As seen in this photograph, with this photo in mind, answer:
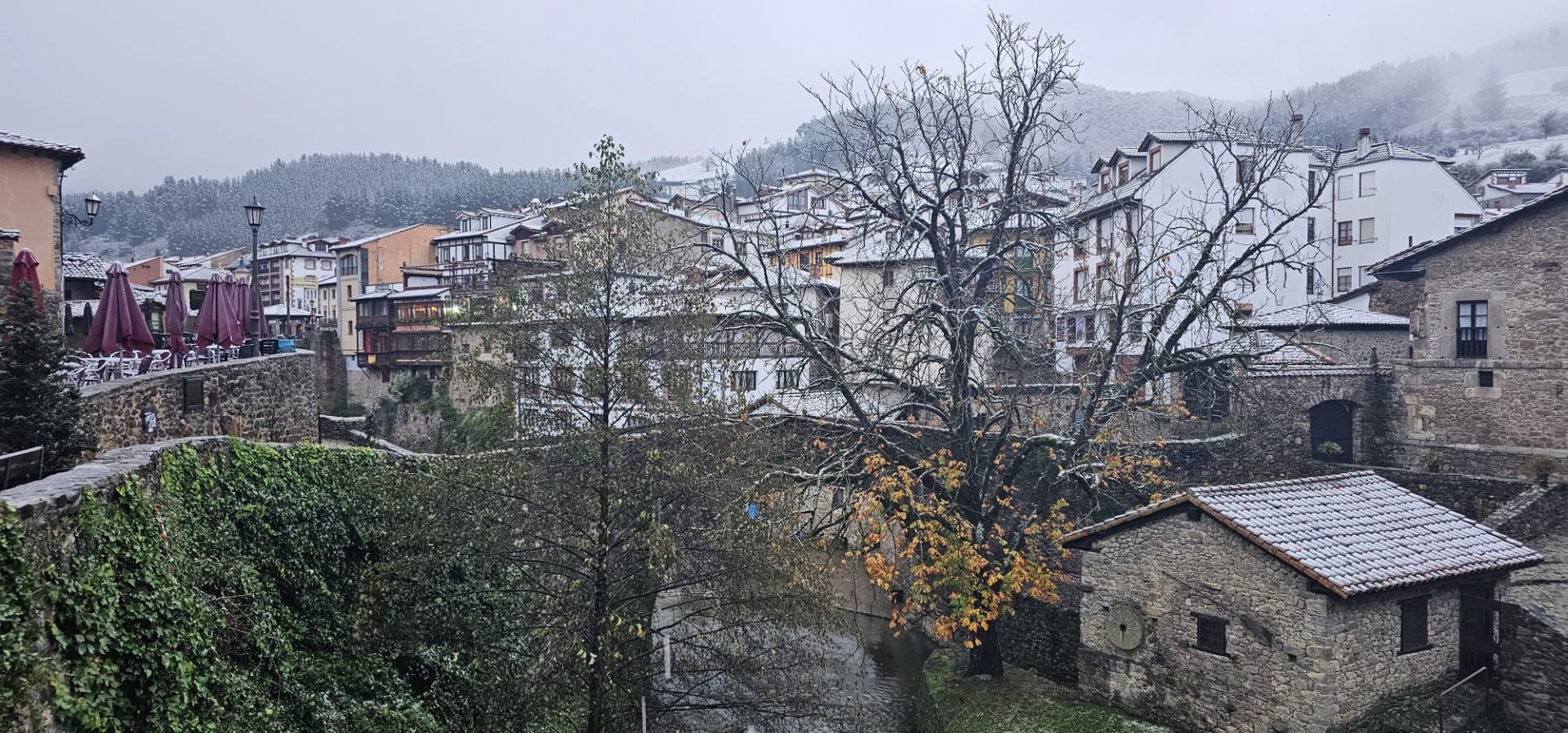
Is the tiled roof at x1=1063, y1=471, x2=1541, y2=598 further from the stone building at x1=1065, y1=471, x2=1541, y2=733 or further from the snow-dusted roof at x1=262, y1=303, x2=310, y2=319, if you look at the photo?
the snow-dusted roof at x1=262, y1=303, x2=310, y2=319

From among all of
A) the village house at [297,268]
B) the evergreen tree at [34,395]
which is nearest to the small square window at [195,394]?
the evergreen tree at [34,395]

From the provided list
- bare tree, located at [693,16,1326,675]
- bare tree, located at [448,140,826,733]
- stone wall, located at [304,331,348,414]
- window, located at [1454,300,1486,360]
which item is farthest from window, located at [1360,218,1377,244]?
stone wall, located at [304,331,348,414]

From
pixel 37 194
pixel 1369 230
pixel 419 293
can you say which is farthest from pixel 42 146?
pixel 1369 230

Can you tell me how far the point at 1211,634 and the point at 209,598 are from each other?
1359 centimetres

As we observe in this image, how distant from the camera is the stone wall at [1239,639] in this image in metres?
13.1

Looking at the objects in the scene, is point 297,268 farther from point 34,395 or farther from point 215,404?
point 34,395

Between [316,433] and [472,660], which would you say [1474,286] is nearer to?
[472,660]

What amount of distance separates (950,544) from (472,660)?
828 cm

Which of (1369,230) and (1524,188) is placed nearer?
(1369,230)

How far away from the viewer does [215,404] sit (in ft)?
50.5

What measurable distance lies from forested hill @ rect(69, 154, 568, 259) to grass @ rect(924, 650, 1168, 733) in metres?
94.8

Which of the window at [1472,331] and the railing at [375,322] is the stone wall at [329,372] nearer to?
the railing at [375,322]

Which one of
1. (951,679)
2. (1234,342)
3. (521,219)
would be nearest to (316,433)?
(951,679)

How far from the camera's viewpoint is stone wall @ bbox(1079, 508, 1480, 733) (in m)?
13.1
